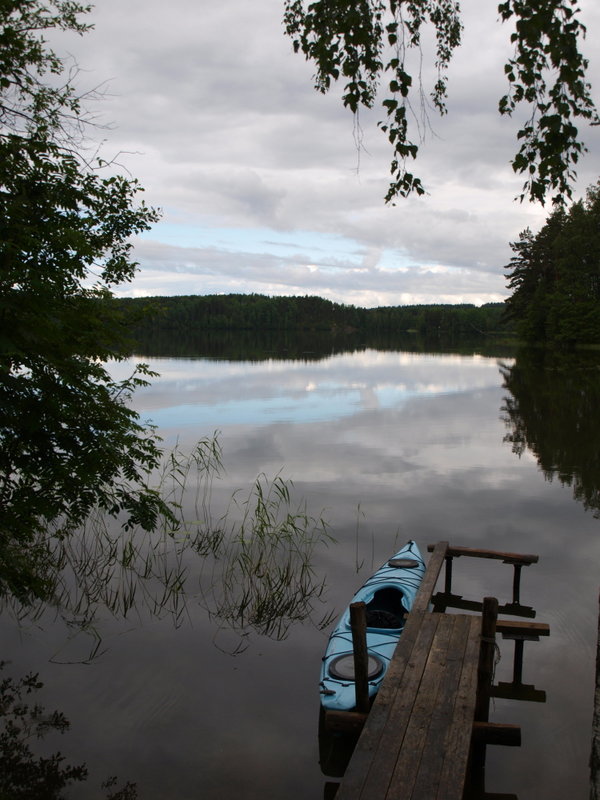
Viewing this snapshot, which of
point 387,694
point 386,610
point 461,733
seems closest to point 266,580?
point 386,610

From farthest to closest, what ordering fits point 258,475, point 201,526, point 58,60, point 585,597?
point 258,475
point 201,526
point 58,60
point 585,597

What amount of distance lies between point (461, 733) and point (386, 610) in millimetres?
2990

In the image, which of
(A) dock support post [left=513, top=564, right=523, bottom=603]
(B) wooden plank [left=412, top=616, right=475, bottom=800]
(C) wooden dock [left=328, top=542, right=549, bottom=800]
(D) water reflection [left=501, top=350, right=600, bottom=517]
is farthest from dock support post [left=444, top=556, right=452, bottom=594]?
(D) water reflection [left=501, top=350, right=600, bottom=517]

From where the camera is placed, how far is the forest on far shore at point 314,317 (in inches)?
5453

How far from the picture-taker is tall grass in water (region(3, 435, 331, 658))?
8258 mm

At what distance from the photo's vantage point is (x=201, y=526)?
449 inches

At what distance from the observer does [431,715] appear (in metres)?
5.29

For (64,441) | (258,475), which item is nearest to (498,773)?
(64,441)

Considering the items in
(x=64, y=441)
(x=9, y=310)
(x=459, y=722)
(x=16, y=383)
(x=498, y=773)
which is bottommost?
(x=498, y=773)

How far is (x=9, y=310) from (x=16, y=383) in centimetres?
72

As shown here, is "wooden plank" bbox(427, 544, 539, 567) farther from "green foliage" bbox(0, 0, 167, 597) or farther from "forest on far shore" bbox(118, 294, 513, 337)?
"forest on far shore" bbox(118, 294, 513, 337)

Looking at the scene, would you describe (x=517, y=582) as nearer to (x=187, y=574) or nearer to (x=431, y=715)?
(x=431, y=715)

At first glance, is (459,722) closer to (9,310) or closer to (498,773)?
(498,773)

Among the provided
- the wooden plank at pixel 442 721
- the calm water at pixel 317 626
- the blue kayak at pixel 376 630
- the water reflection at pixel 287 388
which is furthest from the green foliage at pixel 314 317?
the wooden plank at pixel 442 721
